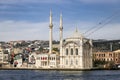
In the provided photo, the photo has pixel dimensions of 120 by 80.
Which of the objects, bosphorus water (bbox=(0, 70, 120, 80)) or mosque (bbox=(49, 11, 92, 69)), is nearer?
bosphorus water (bbox=(0, 70, 120, 80))

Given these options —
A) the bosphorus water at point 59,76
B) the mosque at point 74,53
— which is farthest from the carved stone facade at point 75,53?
the bosphorus water at point 59,76

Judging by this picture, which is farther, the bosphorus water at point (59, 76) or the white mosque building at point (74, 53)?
the white mosque building at point (74, 53)

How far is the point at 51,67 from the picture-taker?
85250 millimetres

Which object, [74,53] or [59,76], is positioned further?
[74,53]

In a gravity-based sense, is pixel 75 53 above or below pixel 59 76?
above

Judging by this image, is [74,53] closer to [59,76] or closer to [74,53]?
[74,53]

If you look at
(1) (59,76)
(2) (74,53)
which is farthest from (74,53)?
(1) (59,76)

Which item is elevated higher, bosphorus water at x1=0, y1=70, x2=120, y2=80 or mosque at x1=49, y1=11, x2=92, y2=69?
mosque at x1=49, y1=11, x2=92, y2=69

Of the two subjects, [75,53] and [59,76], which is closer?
[59,76]

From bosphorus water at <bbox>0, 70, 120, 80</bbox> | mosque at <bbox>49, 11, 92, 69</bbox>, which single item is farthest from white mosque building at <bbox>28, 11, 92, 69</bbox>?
bosphorus water at <bbox>0, 70, 120, 80</bbox>

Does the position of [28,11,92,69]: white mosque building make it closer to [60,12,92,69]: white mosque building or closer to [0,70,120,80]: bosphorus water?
[60,12,92,69]: white mosque building

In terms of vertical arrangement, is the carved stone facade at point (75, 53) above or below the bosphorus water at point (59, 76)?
above

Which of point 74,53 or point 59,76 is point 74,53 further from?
point 59,76

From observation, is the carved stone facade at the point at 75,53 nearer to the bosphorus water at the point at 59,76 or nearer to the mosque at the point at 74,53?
the mosque at the point at 74,53
